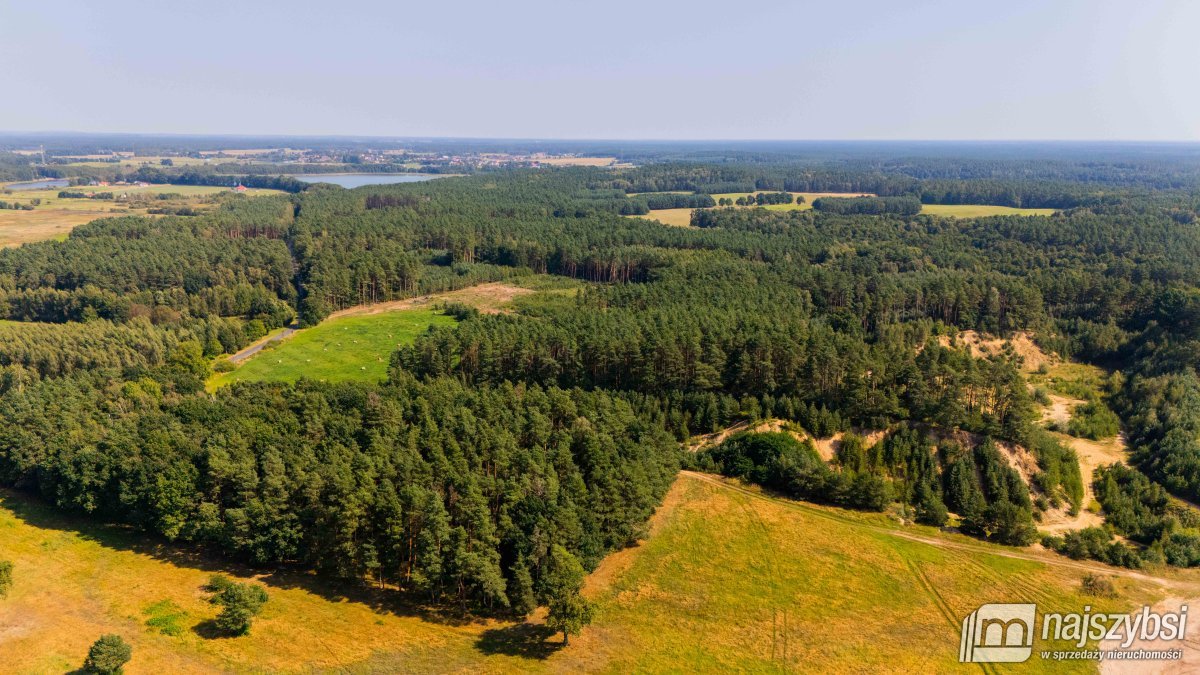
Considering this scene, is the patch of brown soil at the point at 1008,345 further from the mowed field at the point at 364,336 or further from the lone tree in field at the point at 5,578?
the lone tree in field at the point at 5,578

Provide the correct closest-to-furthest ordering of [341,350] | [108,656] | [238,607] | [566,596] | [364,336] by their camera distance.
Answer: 1. [108,656]
2. [238,607]
3. [566,596]
4. [341,350]
5. [364,336]

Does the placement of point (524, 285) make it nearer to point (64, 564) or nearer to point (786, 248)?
point (786, 248)

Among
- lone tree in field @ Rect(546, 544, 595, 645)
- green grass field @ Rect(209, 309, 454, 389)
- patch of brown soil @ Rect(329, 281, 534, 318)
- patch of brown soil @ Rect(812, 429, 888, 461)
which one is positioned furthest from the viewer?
patch of brown soil @ Rect(329, 281, 534, 318)

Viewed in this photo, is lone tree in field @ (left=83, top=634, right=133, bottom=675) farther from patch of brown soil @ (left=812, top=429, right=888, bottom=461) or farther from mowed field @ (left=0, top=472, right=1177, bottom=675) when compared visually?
patch of brown soil @ (left=812, top=429, right=888, bottom=461)

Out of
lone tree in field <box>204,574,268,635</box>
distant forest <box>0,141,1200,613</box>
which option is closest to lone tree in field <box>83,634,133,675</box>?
lone tree in field <box>204,574,268,635</box>

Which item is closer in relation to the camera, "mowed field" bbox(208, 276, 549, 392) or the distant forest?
the distant forest

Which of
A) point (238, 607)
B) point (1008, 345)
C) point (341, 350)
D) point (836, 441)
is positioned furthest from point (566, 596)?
point (1008, 345)

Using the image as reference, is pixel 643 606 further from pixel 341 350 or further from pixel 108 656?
pixel 341 350
